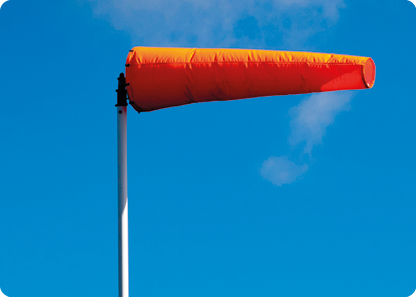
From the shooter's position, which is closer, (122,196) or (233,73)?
(122,196)

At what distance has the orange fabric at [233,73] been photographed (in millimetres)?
8039

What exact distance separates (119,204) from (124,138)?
1387 millimetres

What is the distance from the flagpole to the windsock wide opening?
5101 mm

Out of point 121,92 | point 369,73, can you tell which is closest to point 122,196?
point 121,92

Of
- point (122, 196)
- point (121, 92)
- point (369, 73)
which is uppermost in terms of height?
point (121, 92)

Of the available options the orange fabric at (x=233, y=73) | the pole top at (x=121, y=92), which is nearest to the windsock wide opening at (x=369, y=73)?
the orange fabric at (x=233, y=73)

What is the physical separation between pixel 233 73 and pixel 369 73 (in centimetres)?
287

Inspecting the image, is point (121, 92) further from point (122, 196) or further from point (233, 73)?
Answer: point (233, 73)

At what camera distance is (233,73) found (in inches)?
325

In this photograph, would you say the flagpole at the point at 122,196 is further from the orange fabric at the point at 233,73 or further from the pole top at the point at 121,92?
the orange fabric at the point at 233,73

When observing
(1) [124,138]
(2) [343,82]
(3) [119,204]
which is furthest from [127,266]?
(2) [343,82]

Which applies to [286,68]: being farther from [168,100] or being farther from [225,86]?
[168,100]

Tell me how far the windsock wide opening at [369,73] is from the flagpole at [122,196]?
5.10 meters

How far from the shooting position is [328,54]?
26.6 feet
